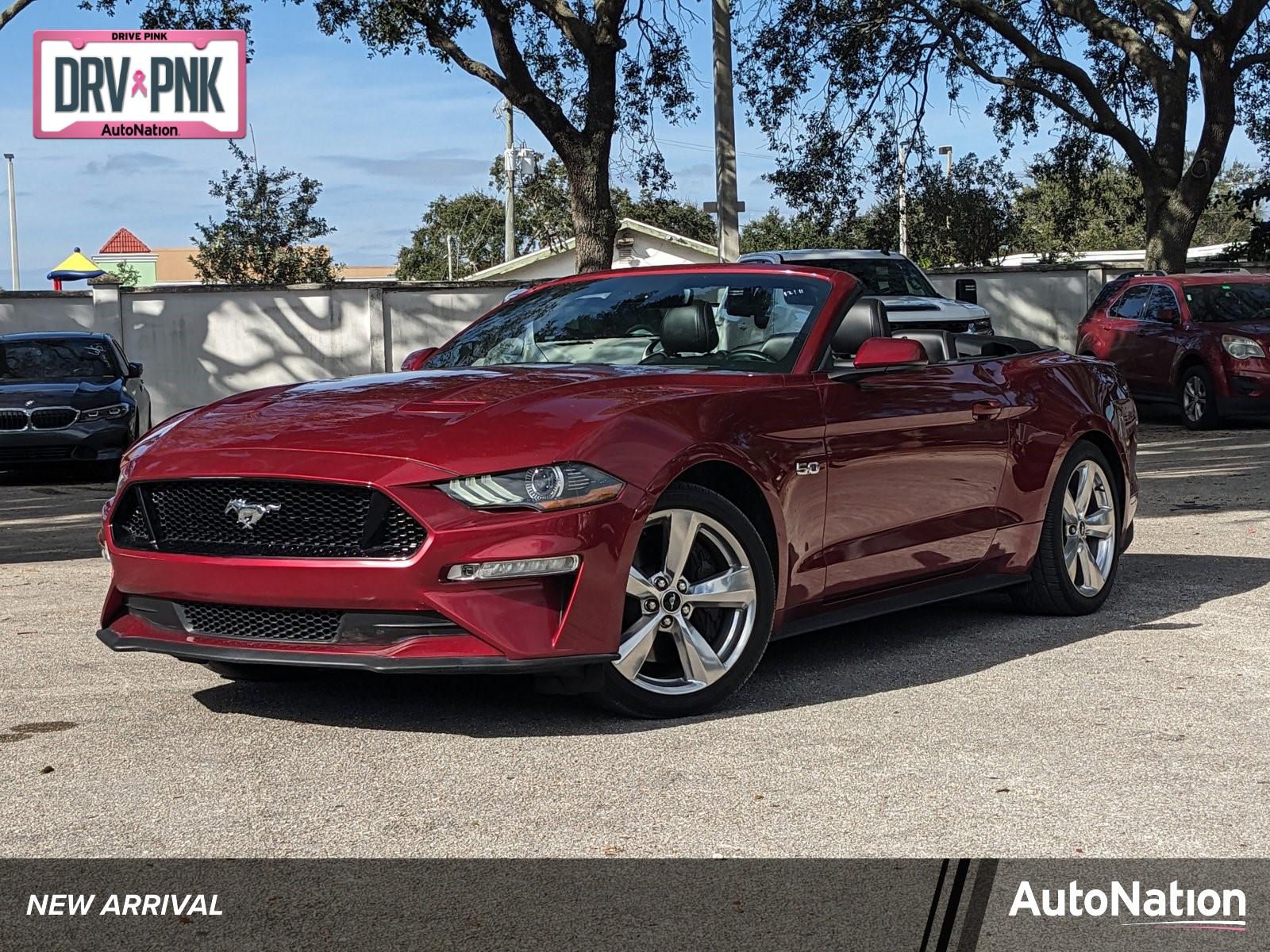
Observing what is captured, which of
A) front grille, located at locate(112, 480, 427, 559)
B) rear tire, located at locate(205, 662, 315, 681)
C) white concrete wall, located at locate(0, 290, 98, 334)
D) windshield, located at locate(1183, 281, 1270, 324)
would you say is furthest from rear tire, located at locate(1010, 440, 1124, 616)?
white concrete wall, located at locate(0, 290, 98, 334)

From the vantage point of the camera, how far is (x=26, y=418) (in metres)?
15.8

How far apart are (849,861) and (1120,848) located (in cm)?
66

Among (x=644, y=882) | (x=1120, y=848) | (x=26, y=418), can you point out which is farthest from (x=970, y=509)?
(x=26, y=418)

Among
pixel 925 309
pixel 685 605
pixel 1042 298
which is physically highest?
pixel 1042 298

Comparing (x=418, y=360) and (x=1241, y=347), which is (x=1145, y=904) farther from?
(x=1241, y=347)

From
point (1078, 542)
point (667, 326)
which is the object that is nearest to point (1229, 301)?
point (1078, 542)

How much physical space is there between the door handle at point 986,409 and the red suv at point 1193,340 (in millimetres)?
11862

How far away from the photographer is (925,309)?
18953 millimetres

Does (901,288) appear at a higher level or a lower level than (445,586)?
higher

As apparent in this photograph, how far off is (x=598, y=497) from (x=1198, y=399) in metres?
15.4

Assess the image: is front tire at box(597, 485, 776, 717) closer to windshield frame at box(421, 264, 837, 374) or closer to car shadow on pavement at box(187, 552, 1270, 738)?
car shadow on pavement at box(187, 552, 1270, 738)

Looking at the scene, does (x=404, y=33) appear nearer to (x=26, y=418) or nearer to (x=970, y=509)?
(x=26, y=418)

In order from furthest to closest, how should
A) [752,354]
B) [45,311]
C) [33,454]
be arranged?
[45,311] < [33,454] < [752,354]

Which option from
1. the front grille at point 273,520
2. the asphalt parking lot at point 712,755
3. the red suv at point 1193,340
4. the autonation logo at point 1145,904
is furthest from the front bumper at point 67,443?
the autonation logo at point 1145,904
